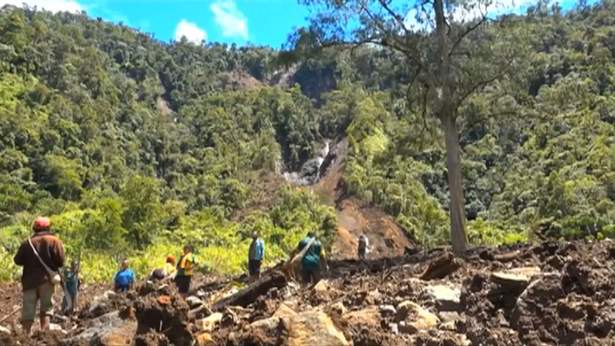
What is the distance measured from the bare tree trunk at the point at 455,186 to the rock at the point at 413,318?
7966mm

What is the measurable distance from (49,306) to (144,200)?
32738 millimetres

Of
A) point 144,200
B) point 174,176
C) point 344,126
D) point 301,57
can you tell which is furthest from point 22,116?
point 301,57

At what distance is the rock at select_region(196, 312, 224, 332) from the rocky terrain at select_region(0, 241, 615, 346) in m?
0.01

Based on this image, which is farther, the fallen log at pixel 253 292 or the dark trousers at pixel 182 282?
the dark trousers at pixel 182 282

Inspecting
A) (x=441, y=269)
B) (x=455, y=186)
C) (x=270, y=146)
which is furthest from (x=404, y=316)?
(x=270, y=146)

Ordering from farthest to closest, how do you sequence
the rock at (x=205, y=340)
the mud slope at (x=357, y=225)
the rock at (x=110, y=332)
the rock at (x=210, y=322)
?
the mud slope at (x=357, y=225), the rock at (x=210, y=322), the rock at (x=205, y=340), the rock at (x=110, y=332)

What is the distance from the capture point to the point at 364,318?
20.3ft

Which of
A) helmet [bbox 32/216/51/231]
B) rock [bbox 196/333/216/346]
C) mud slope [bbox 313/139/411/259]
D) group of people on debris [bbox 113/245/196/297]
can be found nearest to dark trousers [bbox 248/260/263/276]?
group of people on debris [bbox 113/245/196/297]

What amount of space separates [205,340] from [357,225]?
58937 mm

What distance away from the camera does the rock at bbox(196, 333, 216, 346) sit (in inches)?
211

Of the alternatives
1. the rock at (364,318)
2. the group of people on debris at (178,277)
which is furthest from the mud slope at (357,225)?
the rock at (364,318)

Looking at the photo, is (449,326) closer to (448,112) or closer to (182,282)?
(182,282)

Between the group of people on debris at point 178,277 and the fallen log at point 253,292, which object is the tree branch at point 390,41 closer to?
the group of people on debris at point 178,277

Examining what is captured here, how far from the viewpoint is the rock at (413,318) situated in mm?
6140
